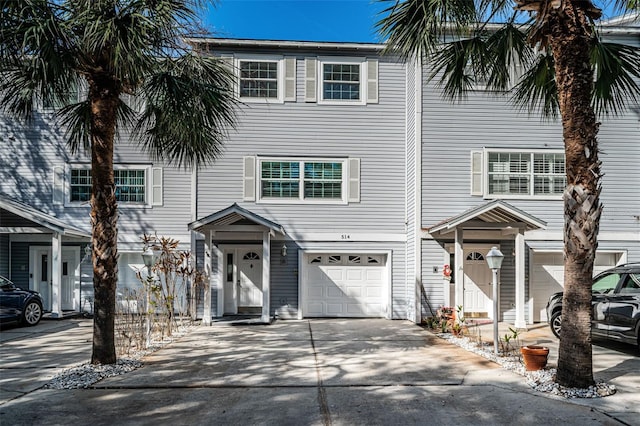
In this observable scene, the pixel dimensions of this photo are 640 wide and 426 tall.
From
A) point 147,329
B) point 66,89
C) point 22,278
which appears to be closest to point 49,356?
point 147,329

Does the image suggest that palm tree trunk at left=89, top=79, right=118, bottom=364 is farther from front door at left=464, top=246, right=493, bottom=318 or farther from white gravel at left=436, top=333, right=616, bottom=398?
front door at left=464, top=246, right=493, bottom=318

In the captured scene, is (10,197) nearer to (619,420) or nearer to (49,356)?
(49,356)

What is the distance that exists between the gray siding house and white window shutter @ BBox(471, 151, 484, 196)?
A: 0.10 feet

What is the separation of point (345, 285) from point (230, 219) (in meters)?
3.91

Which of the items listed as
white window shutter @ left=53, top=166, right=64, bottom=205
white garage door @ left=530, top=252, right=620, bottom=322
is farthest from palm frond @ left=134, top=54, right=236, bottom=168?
white garage door @ left=530, top=252, right=620, bottom=322

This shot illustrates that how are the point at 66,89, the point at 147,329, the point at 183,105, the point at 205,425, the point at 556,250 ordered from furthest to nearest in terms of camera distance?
the point at 556,250 < the point at 147,329 < the point at 183,105 < the point at 66,89 < the point at 205,425

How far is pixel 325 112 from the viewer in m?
14.3

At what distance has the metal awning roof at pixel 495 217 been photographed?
11.8 m

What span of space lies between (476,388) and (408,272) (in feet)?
24.0

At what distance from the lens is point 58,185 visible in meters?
14.1

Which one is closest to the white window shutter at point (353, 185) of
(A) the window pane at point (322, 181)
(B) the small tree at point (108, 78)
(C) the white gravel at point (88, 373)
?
(A) the window pane at point (322, 181)

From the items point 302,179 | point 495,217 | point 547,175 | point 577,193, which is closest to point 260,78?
point 302,179

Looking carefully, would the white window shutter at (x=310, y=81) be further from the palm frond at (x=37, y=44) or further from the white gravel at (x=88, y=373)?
the white gravel at (x=88, y=373)

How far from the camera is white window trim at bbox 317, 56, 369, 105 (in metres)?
14.3
